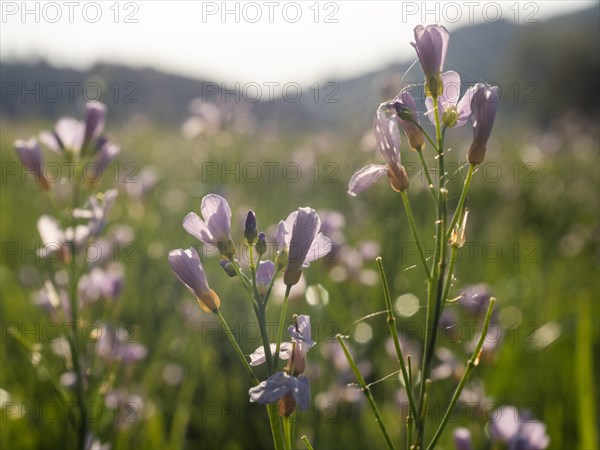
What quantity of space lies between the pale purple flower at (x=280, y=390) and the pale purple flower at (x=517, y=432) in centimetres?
96

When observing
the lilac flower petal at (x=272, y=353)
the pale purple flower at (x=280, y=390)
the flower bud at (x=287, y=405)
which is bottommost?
the flower bud at (x=287, y=405)

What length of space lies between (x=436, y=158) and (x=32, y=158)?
137 centimetres

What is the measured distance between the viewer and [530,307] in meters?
3.63

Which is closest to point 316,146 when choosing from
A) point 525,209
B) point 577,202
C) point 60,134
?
point 525,209

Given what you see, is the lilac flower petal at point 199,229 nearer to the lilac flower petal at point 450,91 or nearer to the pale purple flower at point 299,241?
the pale purple flower at point 299,241

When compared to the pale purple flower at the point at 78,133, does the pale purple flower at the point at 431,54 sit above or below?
above

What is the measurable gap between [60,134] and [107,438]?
97 cm

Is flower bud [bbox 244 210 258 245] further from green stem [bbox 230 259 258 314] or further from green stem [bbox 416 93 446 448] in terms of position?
green stem [bbox 416 93 446 448]

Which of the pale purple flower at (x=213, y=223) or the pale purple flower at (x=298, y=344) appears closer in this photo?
the pale purple flower at (x=298, y=344)

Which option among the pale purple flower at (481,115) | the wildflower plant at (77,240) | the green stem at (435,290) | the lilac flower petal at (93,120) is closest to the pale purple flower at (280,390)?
the green stem at (435,290)

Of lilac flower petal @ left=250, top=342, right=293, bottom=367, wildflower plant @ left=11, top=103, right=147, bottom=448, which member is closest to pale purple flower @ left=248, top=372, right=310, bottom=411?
lilac flower petal @ left=250, top=342, right=293, bottom=367

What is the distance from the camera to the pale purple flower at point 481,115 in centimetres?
104

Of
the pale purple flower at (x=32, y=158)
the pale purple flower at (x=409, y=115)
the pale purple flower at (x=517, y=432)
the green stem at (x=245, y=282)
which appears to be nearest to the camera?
the green stem at (x=245, y=282)

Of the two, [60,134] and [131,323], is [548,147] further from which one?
[60,134]
